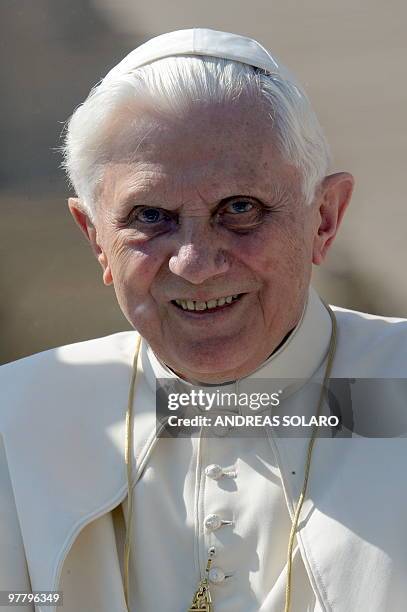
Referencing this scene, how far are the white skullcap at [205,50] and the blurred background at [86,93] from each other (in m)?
1.24

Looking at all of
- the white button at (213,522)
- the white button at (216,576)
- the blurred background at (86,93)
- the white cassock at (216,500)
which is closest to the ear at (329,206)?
the white cassock at (216,500)

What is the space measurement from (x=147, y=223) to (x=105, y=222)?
145 millimetres

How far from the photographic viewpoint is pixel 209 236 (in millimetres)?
2340

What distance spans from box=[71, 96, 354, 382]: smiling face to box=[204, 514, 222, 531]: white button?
0.32 metres

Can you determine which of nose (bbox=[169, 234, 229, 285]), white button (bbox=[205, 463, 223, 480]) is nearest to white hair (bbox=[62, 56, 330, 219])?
nose (bbox=[169, 234, 229, 285])

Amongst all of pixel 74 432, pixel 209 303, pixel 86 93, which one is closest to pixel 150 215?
pixel 209 303

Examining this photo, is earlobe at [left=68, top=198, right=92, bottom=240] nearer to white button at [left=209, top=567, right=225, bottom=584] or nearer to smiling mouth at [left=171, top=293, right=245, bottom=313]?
smiling mouth at [left=171, top=293, right=245, bottom=313]

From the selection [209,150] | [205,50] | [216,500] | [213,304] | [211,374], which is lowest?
[216,500]

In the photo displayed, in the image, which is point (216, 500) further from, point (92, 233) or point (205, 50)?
point (205, 50)

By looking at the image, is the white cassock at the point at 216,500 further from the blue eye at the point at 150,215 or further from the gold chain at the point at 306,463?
the blue eye at the point at 150,215

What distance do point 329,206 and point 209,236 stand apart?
39 centimetres

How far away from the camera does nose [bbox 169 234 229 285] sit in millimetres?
2289

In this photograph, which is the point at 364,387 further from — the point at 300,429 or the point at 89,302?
the point at 89,302

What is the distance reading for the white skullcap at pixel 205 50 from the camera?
243 centimetres
